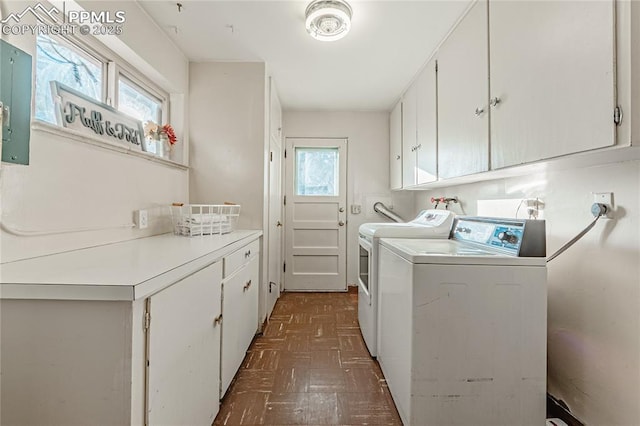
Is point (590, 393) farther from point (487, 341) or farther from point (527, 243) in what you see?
point (527, 243)

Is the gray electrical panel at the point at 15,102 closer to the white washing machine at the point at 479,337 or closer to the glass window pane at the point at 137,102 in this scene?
the glass window pane at the point at 137,102

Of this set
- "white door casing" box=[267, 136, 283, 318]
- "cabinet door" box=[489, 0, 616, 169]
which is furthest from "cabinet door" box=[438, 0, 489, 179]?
"white door casing" box=[267, 136, 283, 318]

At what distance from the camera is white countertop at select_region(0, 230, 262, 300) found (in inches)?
27.6

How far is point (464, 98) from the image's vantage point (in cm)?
168

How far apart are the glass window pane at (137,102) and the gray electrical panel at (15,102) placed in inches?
30.9

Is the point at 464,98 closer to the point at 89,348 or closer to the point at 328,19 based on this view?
the point at 328,19

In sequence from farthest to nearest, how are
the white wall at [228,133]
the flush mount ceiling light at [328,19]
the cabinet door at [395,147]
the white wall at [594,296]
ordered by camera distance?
the cabinet door at [395,147] < the white wall at [228,133] < the flush mount ceiling light at [328,19] < the white wall at [594,296]

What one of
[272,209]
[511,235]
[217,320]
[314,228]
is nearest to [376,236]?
[511,235]

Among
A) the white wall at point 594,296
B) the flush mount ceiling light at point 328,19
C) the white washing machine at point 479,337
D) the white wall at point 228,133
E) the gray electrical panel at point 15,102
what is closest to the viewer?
the gray electrical panel at point 15,102

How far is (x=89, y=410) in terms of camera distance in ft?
2.32

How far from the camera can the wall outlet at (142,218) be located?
1703mm

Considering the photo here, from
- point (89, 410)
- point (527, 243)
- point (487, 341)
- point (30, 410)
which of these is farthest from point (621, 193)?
point (30, 410)

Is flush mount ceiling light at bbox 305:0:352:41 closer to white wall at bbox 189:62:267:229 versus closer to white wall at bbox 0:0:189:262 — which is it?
white wall at bbox 189:62:267:229

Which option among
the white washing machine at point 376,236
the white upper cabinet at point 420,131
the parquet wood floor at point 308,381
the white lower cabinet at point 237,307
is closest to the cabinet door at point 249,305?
the white lower cabinet at point 237,307
